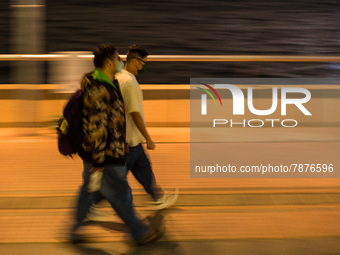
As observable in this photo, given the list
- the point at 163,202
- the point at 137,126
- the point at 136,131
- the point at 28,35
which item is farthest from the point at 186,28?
the point at 137,126

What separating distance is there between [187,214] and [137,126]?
108cm

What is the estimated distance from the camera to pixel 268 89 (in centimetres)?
970

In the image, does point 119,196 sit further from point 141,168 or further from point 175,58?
point 175,58

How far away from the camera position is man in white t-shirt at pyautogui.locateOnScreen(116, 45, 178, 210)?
189 inches

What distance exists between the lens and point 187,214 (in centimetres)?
543

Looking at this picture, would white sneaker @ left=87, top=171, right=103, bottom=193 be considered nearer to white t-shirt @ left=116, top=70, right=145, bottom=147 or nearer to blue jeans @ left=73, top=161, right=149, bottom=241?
blue jeans @ left=73, top=161, right=149, bottom=241

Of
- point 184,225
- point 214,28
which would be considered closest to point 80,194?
point 184,225

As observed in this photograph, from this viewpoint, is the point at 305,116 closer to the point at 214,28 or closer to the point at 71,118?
the point at 71,118

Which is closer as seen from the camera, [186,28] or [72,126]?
[72,126]

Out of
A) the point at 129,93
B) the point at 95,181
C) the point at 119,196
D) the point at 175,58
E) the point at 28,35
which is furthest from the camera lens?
the point at 175,58

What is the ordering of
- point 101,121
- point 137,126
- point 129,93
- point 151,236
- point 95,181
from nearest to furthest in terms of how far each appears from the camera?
point 101,121 → point 95,181 → point 151,236 → point 129,93 → point 137,126

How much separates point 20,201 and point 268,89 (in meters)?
5.21

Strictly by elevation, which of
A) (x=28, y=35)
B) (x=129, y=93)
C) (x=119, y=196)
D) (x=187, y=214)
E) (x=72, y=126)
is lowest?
(x=187, y=214)

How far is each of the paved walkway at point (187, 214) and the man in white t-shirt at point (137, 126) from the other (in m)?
0.21
